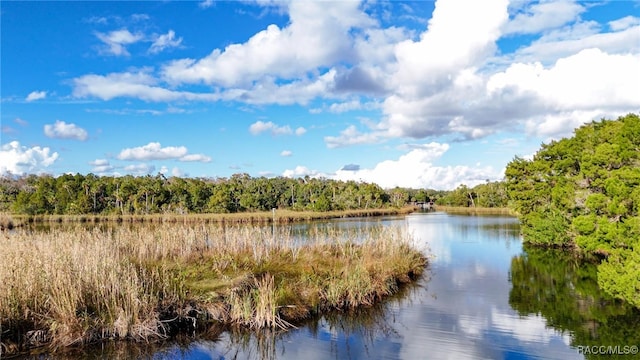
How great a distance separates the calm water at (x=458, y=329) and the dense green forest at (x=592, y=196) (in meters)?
1.21

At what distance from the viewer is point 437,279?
1519cm

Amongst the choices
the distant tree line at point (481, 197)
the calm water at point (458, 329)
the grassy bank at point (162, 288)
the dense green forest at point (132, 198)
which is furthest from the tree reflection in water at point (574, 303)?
the distant tree line at point (481, 197)

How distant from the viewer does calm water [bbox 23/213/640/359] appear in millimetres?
8273

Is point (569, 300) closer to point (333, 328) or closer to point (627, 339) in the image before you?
point (627, 339)

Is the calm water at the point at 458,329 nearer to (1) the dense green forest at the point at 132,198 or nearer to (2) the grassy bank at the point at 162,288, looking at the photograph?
(2) the grassy bank at the point at 162,288

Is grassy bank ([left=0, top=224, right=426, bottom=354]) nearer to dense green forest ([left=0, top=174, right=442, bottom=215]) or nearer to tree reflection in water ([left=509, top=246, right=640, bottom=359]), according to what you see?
tree reflection in water ([left=509, top=246, right=640, bottom=359])

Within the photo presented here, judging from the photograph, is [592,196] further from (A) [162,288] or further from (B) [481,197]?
(B) [481,197]

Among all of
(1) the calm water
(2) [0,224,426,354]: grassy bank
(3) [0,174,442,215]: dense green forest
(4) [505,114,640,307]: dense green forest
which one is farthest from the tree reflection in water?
(3) [0,174,442,215]: dense green forest

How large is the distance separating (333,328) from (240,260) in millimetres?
4429

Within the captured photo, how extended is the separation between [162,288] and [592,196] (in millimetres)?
16197

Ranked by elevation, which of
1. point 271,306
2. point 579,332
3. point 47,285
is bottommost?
point 579,332

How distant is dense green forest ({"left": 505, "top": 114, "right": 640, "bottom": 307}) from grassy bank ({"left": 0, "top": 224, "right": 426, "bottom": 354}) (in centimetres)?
603

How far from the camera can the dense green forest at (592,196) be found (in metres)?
12.0

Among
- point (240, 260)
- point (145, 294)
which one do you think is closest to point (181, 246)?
point (240, 260)
